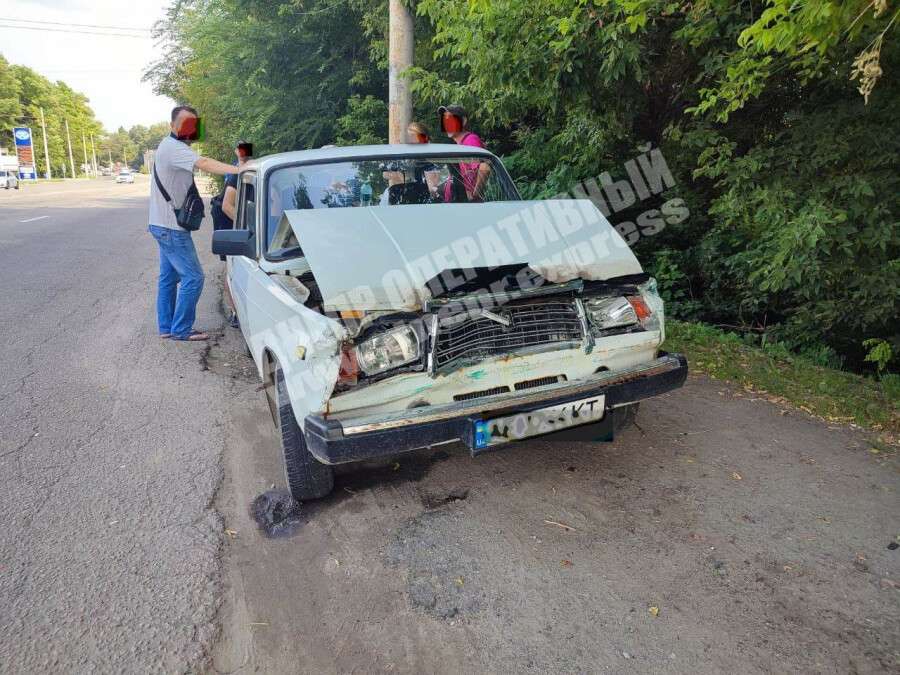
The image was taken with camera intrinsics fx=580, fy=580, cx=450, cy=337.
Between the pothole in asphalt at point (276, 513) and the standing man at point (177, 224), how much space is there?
2916 mm

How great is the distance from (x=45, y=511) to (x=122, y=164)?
169 m

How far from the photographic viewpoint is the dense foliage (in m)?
4.53

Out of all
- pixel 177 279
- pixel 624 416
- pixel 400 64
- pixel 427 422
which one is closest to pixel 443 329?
pixel 427 422

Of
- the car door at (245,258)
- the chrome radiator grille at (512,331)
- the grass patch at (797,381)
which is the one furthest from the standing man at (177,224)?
the grass patch at (797,381)

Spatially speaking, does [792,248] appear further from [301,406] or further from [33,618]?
[33,618]

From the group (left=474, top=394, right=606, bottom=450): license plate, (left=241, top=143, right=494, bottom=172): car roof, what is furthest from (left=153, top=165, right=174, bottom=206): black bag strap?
(left=474, top=394, right=606, bottom=450): license plate

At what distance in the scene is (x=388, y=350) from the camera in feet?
8.72

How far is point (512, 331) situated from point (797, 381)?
10.6 feet

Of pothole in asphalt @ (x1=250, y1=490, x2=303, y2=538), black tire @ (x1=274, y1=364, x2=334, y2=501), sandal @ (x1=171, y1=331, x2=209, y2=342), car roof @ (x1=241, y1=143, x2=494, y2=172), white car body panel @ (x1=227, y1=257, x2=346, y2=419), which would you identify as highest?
car roof @ (x1=241, y1=143, x2=494, y2=172)

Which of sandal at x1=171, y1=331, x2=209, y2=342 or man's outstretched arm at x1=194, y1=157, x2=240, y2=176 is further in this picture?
sandal at x1=171, y1=331, x2=209, y2=342

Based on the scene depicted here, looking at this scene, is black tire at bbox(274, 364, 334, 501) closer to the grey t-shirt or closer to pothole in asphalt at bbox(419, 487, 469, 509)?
pothole in asphalt at bbox(419, 487, 469, 509)

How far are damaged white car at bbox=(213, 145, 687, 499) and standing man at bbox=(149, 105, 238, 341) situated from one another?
205 cm

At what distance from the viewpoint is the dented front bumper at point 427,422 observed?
2469 millimetres

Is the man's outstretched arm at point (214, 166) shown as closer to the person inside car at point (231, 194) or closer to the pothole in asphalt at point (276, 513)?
the person inside car at point (231, 194)
